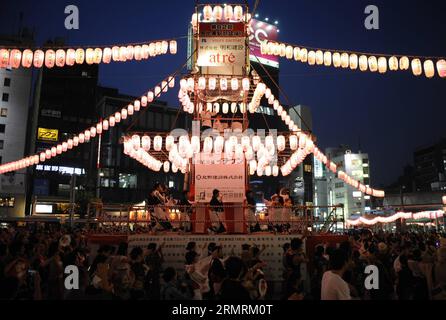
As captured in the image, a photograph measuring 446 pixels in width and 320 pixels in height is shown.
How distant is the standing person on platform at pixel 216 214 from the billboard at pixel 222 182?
1.07 m

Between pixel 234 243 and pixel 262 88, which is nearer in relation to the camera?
pixel 234 243

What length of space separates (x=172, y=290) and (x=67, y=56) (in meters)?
13.3

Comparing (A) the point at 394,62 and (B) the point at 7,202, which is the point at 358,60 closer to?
(A) the point at 394,62

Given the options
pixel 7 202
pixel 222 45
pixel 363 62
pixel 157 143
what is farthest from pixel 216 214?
pixel 7 202

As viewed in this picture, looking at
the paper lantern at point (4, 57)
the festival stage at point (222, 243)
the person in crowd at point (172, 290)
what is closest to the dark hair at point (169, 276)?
the person in crowd at point (172, 290)

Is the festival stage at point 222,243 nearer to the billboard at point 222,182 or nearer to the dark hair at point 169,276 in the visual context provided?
the billboard at point 222,182

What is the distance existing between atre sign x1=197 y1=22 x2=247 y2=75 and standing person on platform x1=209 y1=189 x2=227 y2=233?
237 inches

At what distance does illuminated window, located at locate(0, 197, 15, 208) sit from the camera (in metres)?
42.2

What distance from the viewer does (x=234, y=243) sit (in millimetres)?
10766

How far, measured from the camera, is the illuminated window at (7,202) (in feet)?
138

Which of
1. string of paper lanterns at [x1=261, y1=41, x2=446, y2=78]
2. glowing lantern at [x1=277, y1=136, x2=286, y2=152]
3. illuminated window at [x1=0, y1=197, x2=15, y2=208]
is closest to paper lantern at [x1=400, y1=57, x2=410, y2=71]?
string of paper lanterns at [x1=261, y1=41, x2=446, y2=78]
